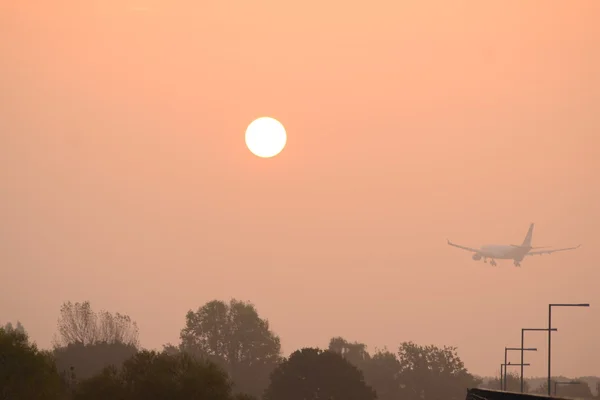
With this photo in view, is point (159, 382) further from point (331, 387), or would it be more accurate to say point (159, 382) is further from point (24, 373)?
point (331, 387)

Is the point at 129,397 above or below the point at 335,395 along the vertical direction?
below

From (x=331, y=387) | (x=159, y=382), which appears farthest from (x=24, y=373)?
(x=331, y=387)

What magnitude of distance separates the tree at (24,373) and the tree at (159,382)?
12.0 ft

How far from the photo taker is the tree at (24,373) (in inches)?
4311

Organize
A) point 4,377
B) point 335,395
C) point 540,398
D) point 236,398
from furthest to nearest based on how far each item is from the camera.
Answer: point 335,395
point 236,398
point 4,377
point 540,398

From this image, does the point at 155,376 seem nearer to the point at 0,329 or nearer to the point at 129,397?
the point at 129,397

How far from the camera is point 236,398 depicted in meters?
127

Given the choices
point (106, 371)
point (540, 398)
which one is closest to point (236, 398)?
point (106, 371)

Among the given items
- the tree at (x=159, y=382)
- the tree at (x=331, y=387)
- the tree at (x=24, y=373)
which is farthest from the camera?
the tree at (x=331, y=387)

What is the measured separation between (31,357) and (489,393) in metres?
62.0

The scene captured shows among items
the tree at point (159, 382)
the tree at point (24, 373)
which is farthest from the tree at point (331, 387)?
the tree at point (24, 373)

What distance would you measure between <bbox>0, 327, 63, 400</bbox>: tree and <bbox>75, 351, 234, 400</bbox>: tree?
3.67 metres

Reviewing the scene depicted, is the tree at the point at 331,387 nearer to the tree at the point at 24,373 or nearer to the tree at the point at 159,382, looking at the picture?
the tree at the point at 159,382

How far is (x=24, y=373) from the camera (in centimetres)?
11112
